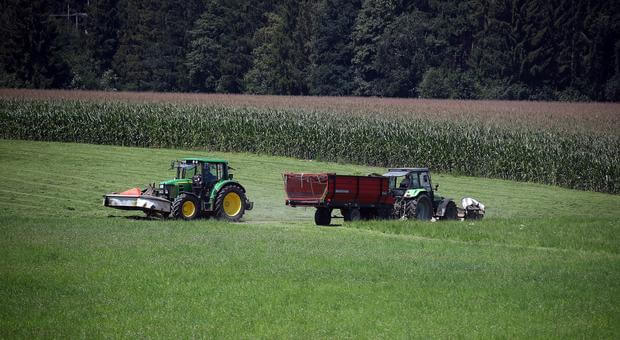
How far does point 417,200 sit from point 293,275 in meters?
12.2

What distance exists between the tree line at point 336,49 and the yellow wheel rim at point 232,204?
62.5m

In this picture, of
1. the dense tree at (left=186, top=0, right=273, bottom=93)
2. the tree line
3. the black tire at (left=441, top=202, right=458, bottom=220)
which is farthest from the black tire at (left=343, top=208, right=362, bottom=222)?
the dense tree at (left=186, top=0, right=273, bottom=93)

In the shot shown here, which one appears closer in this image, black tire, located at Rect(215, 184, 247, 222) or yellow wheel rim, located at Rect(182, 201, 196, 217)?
yellow wheel rim, located at Rect(182, 201, 196, 217)

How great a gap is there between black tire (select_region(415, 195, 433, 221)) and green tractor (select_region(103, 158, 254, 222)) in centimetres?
Answer: 527

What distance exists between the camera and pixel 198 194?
29500mm

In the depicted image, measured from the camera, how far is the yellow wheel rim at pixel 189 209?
1131 inches

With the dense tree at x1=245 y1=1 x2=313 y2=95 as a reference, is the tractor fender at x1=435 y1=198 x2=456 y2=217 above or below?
below

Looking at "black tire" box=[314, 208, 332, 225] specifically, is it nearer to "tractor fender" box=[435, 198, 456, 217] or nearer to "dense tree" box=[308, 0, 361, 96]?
"tractor fender" box=[435, 198, 456, 217]

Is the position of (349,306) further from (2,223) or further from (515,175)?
(515,175)

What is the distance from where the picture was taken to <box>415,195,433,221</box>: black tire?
31297mm

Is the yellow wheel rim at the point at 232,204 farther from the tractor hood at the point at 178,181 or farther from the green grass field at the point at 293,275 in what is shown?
the tractor hood at the point at 178,181

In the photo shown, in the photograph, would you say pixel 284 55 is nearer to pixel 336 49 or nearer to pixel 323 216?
pixel 336 49

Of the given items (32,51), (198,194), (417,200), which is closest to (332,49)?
(32,51)

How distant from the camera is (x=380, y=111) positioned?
6025 cm
